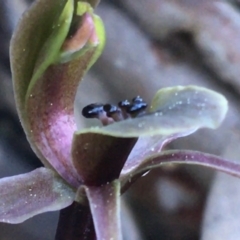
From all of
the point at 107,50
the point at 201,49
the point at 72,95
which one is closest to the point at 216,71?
the point at 201,49

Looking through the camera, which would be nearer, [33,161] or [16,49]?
[16,49]

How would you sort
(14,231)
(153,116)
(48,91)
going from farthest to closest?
(14,231) < (48,91) < (153,116)

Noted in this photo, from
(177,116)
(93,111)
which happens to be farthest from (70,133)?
(177,116)

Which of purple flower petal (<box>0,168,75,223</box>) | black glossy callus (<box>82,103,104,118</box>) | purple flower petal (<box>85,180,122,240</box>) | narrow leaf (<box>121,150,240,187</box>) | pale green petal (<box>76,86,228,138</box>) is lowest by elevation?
purple flower petal (<box>0,168,75,223</box>)

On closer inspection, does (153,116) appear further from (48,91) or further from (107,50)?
(107,50)

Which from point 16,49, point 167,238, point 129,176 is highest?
point 16,49

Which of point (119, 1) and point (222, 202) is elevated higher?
point (119, 1)
